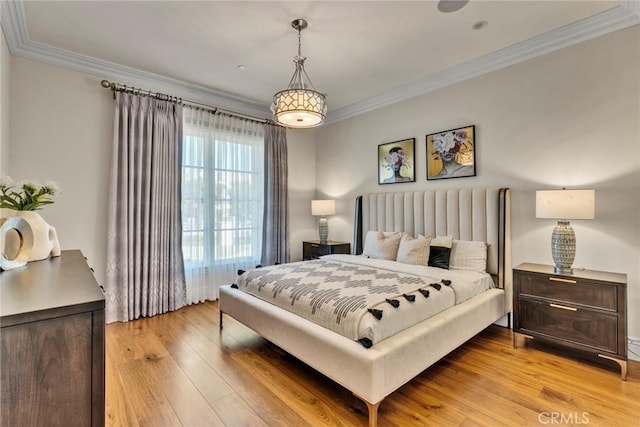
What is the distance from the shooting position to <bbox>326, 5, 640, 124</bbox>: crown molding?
8.24 feet

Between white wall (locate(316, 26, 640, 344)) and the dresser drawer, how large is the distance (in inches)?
18.7

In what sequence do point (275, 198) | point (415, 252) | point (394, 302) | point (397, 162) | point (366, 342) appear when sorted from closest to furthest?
1. point (366, 342)
2. point (394, 302)
3. point (415, 252)
4. point (397, 162)
5. point (275, 198)

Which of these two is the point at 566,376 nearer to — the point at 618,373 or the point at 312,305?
the point at 618,373

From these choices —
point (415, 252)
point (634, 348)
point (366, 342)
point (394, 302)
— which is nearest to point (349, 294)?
point (394, 302)

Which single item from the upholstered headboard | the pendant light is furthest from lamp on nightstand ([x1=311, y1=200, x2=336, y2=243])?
the pendant light

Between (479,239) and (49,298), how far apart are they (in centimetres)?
347

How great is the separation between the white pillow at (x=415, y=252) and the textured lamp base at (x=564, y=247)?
3.62 ft

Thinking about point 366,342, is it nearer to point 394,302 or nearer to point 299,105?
point 394,302

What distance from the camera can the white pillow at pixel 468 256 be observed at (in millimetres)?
3113

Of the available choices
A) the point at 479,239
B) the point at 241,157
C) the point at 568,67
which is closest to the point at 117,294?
the point at 241,157

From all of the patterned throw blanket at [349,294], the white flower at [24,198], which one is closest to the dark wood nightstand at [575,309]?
the patterned throw blanket at [349,294]

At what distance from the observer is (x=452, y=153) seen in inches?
140

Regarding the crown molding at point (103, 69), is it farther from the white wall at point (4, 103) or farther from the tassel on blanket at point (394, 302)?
the tassel on blanket at point (394, 302)

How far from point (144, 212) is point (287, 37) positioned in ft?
8.15
